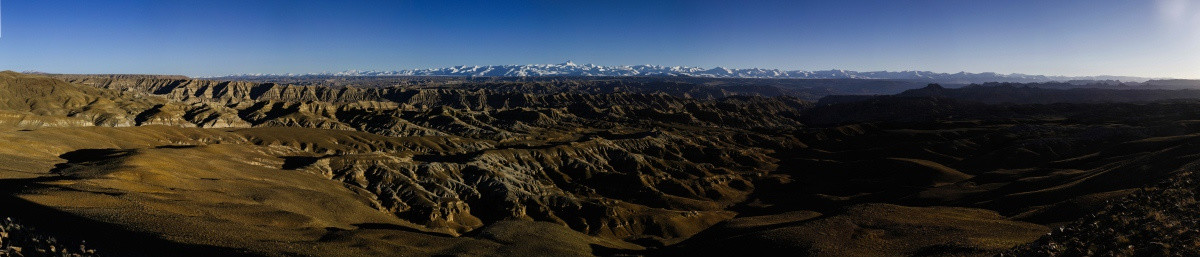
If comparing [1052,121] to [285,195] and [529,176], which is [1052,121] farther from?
[285,195]

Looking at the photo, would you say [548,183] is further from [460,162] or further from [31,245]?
[31,245]

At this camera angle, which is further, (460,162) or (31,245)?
(460,162)

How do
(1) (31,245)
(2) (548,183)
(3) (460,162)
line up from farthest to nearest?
(2) (548,183) < (3) (460,162) < (1) (31,245)

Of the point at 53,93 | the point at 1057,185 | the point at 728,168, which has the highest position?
the point at 53,93

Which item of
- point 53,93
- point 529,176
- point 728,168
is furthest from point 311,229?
point 53,93

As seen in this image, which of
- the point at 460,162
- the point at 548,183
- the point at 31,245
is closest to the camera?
the point at 31,245

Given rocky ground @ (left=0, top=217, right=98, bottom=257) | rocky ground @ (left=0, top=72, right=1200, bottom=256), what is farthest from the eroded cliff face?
rocky ground @ (left=0, top=217, right=98, bottom=257)

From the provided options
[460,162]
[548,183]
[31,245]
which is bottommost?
[548,183]

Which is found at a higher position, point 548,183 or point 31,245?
point 31,245

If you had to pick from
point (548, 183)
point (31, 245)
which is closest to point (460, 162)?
point (548, 183)

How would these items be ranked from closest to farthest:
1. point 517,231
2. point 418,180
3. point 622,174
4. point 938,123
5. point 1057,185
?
1. point 517,231
2. point 1057,185
3. point 418,180
4. point 622,174
5. point 938,123

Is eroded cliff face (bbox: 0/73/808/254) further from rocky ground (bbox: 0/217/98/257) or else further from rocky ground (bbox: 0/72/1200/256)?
rocky ground (bbox: 0/217/98/257)
